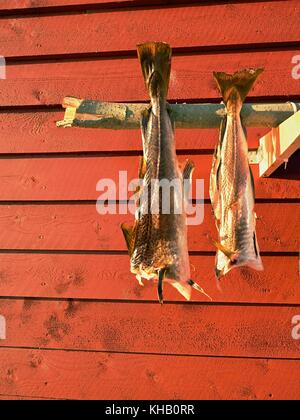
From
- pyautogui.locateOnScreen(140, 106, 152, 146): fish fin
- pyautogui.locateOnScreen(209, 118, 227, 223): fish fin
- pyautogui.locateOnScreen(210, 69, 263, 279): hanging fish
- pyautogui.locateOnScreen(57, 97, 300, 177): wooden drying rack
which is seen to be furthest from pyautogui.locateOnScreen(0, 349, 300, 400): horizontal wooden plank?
pyautogui.locateOnScreen(140, 106, 152, 146): fish fin

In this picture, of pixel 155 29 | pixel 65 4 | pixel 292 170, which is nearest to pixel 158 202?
pixel 292 170

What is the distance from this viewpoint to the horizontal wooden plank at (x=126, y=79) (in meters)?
2.35

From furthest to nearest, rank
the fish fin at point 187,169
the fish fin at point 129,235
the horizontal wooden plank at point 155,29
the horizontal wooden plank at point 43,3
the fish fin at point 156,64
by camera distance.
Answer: the horizontal wooden plank at point 43,3 → the horizontal wooden plank at point 155,29 → the fish fin at point 187,169 → the fish fin at point 129,235 → the fish fin at point 156,64

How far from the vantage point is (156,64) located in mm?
1503

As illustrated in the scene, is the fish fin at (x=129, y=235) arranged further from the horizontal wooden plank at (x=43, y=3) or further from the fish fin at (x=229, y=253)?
the horizontal wooden plank at (x=43, y=3)

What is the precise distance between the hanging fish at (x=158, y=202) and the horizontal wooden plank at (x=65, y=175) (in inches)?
33.6

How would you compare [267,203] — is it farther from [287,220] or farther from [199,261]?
[199,261]

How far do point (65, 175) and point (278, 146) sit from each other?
1252mm

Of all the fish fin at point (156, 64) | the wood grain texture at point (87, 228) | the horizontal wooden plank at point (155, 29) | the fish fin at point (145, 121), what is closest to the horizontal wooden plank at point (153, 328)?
the wood grain texture at point (87, 228)

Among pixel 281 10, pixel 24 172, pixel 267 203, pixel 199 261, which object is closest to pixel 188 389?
pixel 199 261

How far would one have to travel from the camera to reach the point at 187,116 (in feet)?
5.36

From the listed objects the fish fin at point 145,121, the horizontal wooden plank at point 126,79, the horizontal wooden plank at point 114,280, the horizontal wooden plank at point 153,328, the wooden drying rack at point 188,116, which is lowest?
the horizontal wooden plank at point 153,328

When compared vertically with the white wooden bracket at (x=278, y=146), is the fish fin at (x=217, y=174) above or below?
below

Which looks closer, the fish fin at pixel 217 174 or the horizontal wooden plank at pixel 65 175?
the fish fin at pixel 217 174
